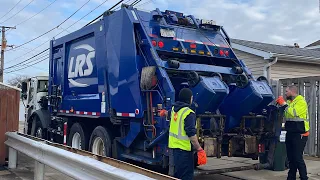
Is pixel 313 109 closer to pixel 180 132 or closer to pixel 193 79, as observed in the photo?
pixel 193 79

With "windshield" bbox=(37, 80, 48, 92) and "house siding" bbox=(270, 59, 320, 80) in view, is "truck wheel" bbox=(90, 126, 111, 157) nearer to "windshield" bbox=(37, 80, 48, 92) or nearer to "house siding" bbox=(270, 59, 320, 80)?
"windshield" bbox=(37, 80, 48, 92)

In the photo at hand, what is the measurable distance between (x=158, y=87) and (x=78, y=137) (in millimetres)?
3571

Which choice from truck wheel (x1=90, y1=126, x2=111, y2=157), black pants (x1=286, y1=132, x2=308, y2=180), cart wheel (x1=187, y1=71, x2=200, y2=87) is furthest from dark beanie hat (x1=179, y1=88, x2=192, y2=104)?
truck wheel (x1=90, y1=126, x2=111, y2=157)

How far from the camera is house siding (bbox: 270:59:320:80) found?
47.2 ft

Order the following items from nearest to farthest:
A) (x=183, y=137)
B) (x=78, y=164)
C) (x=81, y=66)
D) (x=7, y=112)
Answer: (x=78, y=164) < (x=183, y=137) < (x=7, y=112) < (x=81, y=66)

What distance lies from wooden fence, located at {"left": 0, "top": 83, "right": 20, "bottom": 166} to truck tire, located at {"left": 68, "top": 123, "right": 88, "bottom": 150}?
4.72 ft

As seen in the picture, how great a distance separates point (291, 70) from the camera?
14.9 m

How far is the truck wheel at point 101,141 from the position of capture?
7457 millimetres

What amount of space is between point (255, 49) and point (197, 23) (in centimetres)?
727

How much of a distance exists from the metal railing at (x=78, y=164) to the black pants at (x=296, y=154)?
3.45 m

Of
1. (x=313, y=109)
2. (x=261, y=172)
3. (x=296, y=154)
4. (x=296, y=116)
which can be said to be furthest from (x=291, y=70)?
(x=296, y=154)

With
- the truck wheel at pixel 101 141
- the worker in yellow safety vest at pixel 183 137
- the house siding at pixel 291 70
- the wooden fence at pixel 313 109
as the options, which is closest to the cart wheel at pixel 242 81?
the worker in yellow safety vest at pixel 183 137

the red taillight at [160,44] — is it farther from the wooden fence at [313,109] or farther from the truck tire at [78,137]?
the wooden fence at [313,109]

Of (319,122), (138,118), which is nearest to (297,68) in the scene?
(319,122)
